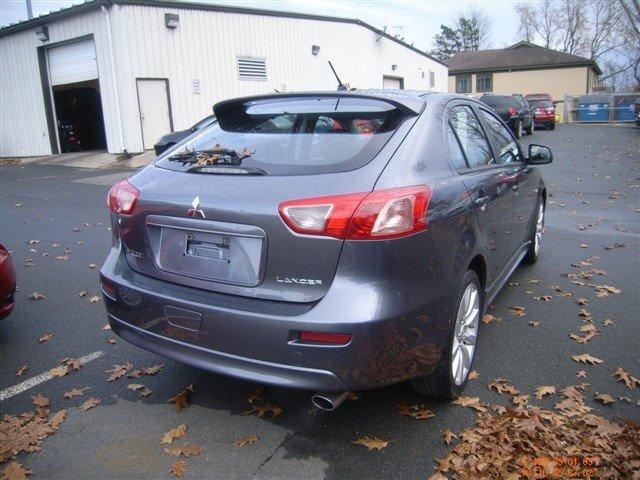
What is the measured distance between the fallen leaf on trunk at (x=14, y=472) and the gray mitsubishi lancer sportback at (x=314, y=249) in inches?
30.4

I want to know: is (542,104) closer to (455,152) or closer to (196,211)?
(455,152)

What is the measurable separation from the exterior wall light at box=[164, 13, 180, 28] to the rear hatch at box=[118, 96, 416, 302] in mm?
16165

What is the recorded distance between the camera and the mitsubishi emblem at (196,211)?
8.61 ft

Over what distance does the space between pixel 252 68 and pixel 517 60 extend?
35992mm

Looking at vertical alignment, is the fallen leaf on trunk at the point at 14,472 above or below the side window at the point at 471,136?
below

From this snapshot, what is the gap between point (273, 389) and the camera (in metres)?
3.30

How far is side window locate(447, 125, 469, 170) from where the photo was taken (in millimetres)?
3141

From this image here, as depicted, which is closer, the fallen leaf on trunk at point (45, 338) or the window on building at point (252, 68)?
the fallen leaf on trunk at point (45, 338)

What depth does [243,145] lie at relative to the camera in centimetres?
304

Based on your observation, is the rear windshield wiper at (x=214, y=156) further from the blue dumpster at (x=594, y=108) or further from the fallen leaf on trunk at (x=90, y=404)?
the blue dumpster at (x=594, y=108)

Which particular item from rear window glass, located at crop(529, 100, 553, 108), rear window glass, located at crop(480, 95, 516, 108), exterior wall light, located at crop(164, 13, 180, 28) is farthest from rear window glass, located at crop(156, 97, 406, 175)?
rear window glass, located at crop(529, 100, 553, 108)

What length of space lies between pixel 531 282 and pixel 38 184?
40.8 ft

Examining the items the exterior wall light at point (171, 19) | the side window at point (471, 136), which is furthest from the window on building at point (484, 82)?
the side window at point (471, 136)

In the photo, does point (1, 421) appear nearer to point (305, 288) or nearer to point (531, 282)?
point (305, 288)
